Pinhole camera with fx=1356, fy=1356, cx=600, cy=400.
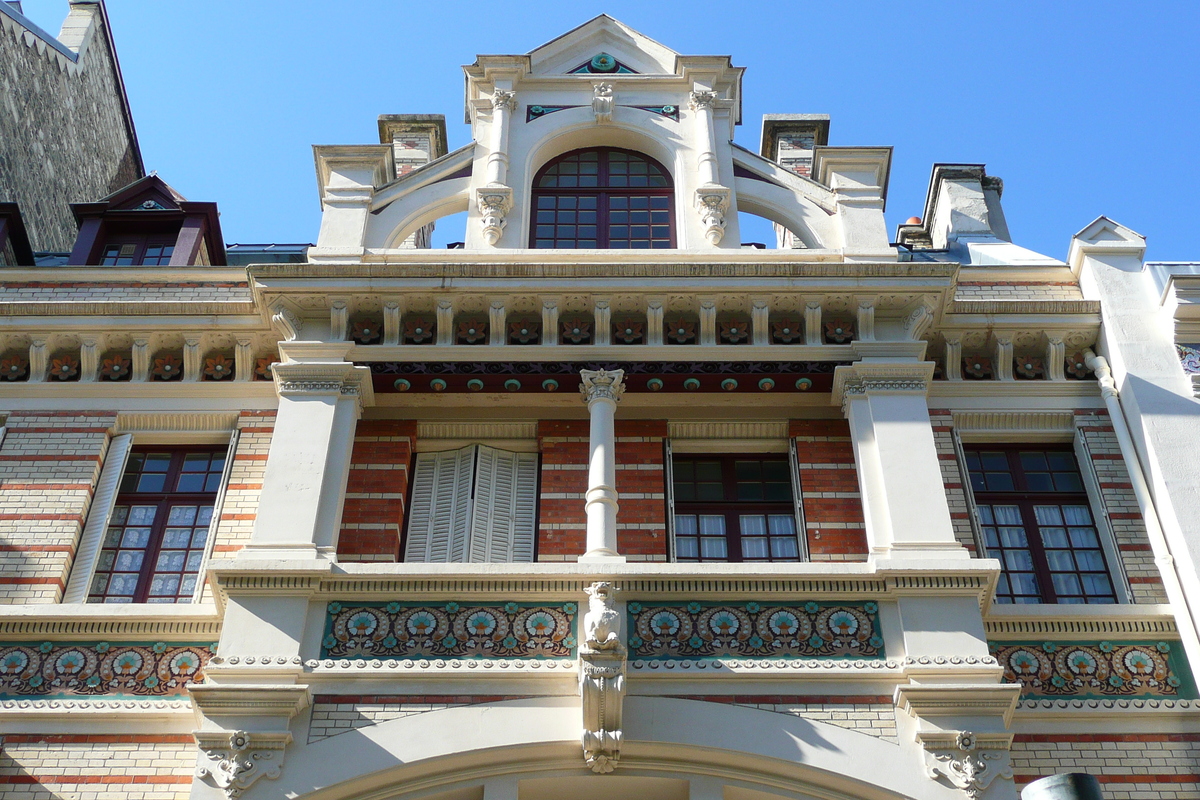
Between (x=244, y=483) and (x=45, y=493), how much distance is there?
71.0 inches

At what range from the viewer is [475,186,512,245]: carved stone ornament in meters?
14.5

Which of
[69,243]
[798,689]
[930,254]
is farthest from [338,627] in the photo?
[69,243]

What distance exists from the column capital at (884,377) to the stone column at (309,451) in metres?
4.52

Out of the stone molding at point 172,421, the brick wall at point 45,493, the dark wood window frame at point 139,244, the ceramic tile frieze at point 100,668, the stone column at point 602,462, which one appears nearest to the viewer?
the ceramic tile frieze at point 100,668

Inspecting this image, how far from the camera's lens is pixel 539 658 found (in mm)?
10625

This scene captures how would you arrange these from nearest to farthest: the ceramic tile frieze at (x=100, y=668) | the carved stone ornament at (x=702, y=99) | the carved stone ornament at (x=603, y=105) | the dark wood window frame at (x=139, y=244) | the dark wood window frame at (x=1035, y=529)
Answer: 1. the ceramic tile frieze at (x=100, y=668)
2. the dark wood window frame at (x=1035, y=529)
3. the carved stone ornament at (x=603, y=105)
4. the carved stone ornament at (x=702, y=99)
5. the dark wood window frame at (x=139, y=244)

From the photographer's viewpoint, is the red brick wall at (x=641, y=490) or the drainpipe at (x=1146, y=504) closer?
the drainpipe at (x=1146, y=504)

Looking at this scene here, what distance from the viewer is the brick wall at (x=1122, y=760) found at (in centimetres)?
1027

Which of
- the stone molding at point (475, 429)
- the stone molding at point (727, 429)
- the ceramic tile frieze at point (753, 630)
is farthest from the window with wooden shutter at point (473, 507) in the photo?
the ceramic tile frieze at point (753, 630)

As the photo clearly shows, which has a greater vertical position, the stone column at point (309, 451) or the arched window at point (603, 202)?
the arched window at point (603, 202)

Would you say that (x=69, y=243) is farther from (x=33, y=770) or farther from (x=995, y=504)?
(x=995, y=504)

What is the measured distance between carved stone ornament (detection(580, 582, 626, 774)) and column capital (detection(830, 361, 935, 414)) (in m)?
3.92

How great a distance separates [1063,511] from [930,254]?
5.12 meters

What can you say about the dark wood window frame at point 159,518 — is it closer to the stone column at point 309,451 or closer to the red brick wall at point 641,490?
the stone column at point 309,451
